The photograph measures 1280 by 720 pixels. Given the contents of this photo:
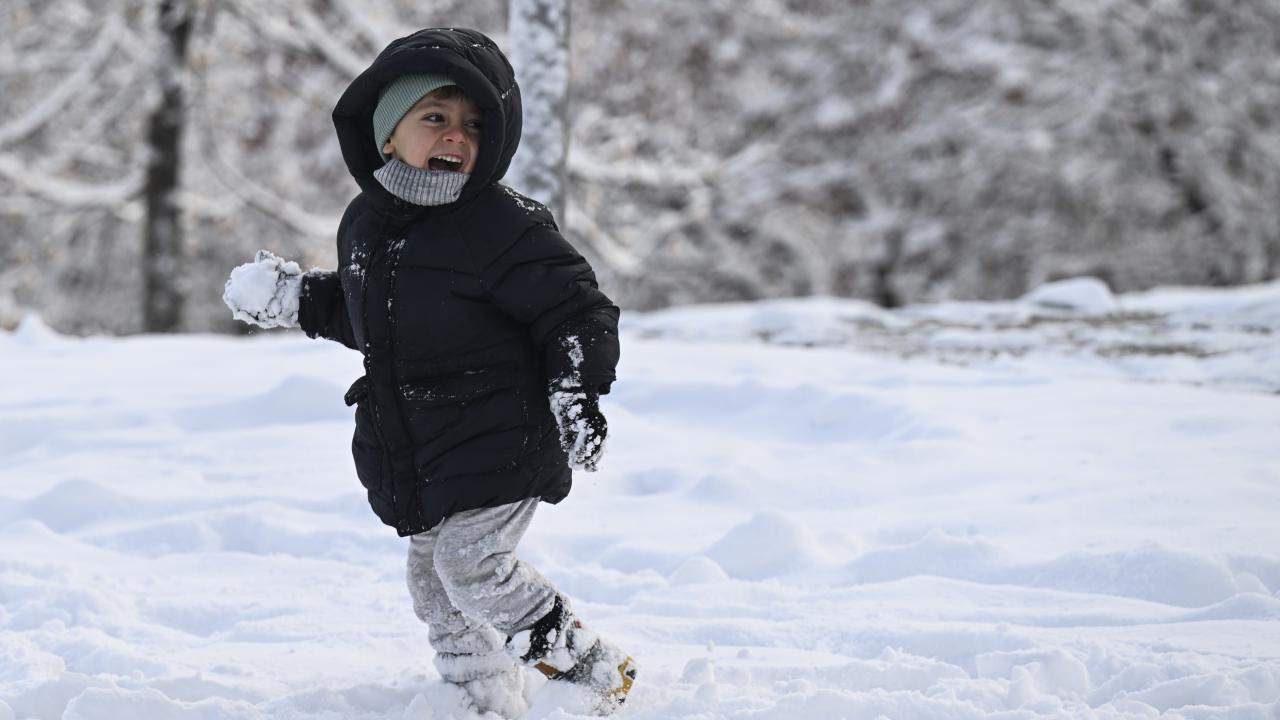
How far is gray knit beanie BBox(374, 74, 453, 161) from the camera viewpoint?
8.26ft

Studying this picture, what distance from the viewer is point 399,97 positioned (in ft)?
8.34

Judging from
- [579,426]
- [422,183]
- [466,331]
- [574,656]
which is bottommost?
[574,656]

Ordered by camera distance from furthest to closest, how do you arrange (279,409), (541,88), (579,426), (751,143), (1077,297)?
(751,143), (1077,297), (541,88), (279,409), (579,426)

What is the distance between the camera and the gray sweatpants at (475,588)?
2.57 m

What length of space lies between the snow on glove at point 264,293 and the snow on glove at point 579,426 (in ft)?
2.37

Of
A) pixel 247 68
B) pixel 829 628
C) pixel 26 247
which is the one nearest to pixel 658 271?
pixel 247 68

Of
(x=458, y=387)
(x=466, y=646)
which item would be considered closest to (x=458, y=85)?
(x=458, y=387)

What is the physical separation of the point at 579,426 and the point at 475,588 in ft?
1.35

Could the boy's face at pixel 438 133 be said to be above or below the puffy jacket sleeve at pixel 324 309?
above

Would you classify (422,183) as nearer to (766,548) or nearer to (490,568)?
(490,568)

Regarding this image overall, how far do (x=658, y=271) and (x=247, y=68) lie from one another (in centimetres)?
509

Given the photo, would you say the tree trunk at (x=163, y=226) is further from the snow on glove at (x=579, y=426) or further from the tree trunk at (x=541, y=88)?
the snow on glove at (x=579, y=426)

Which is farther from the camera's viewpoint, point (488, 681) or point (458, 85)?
point (488, 681)

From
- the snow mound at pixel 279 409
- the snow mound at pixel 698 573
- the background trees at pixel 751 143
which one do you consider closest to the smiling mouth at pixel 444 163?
the snow mound at pixel 698 573
